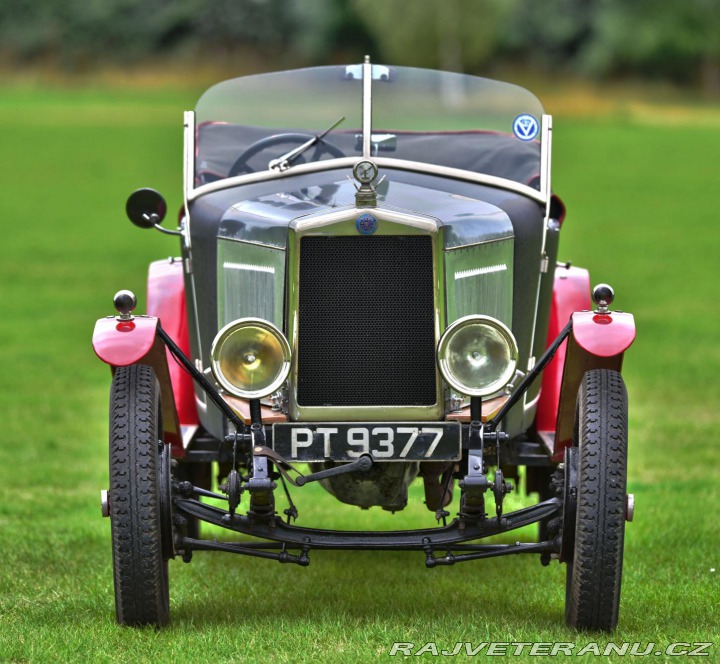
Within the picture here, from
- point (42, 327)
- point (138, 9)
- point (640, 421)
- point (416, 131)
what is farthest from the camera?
point (138, 9)

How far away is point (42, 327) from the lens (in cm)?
1711

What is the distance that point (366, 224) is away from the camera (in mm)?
6238

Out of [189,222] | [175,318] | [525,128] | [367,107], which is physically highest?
[367,107]

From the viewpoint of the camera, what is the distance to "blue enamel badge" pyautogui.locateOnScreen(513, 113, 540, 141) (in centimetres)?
753

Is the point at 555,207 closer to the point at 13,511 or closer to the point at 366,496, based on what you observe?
the point at 366,496

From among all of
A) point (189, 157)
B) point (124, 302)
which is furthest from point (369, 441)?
point (189, 157)

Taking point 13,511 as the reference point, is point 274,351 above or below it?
above

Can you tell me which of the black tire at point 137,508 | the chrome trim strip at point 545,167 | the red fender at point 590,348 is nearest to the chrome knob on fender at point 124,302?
the black tire at point 137,508

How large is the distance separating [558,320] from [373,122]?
4.14ft

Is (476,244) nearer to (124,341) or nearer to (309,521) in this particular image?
(124,341)

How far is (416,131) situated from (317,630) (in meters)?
2.42

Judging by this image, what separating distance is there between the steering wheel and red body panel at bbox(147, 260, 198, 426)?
70cm

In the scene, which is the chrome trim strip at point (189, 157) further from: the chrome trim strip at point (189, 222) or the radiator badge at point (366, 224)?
the radiator badge at point (366, 224)

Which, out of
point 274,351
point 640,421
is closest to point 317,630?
point 274,351
